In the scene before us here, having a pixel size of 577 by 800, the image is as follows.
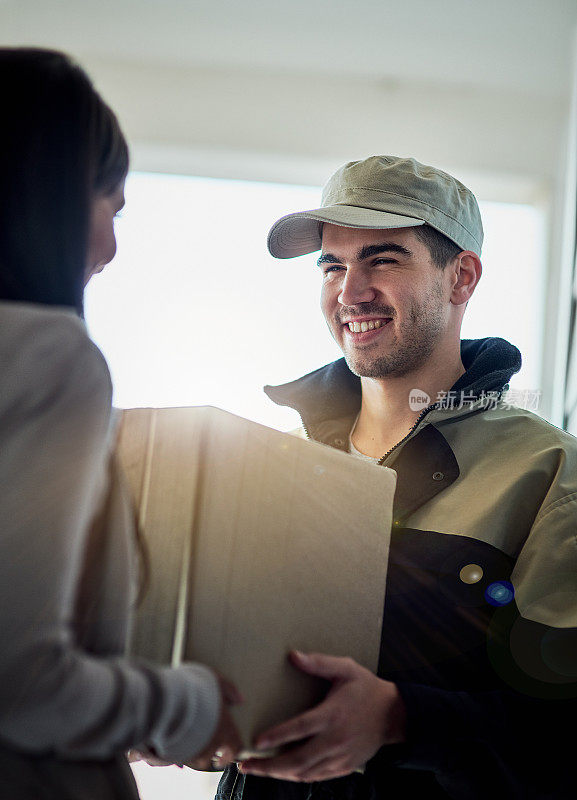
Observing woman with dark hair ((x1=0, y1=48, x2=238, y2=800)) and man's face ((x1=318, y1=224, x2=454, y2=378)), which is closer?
woman with dark hair ((x1=0, y1=48, x2=238, y2=800))

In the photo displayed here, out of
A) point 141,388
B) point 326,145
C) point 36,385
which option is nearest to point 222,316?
point 141,388

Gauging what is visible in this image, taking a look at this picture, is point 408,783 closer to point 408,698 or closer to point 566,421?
point 408,698

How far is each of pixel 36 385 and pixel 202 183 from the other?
2.11 meters

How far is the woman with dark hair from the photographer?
1.36 ft

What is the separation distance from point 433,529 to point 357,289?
0.42 metres

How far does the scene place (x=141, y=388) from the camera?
2.15 meters

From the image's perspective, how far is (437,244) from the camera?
1202 mm

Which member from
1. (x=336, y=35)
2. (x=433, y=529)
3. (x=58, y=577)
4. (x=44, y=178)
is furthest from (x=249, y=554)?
(x=336, y=35)

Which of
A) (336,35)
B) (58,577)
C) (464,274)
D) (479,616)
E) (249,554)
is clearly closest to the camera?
(58,577)

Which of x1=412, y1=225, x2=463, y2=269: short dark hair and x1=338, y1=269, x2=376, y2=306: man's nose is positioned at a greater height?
x1=412, y1=225, x2=463, y2=269: short dark hair

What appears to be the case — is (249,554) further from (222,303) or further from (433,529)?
(222,303)

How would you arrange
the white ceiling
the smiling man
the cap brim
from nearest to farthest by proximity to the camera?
the smiling man → the cap brim → the white ceiling

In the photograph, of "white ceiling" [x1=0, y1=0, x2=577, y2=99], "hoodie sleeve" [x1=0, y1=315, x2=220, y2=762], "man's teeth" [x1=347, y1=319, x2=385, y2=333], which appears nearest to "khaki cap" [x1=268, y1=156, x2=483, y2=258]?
"man's teeth" [x1=347, y1=319, x2=385, y2=333]

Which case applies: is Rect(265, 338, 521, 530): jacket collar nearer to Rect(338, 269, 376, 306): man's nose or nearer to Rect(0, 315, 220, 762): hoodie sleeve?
Rect(338, 269, 376, 306): man's nose
